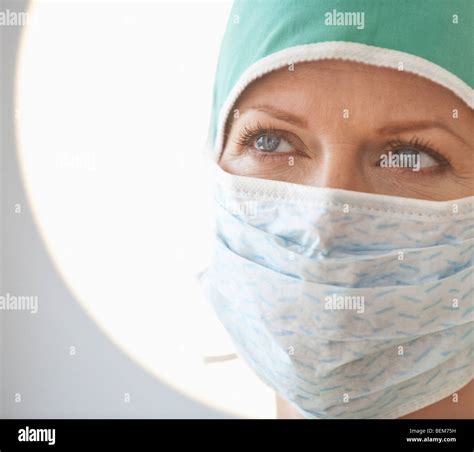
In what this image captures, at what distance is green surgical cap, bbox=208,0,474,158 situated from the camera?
3.15ft

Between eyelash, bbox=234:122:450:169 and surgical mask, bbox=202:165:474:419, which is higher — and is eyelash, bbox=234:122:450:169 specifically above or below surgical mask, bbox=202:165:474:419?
above

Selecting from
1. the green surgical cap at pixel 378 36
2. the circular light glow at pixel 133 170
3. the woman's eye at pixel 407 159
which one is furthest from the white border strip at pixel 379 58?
the circular light glow at pixel 133 170

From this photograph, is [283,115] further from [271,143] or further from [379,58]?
[379,58]

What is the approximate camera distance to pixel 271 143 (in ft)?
3.63

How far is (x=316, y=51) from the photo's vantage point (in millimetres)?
989

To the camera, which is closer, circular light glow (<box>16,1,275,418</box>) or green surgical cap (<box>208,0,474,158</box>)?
green surgical cap (<box>208,0,474,158</box>)

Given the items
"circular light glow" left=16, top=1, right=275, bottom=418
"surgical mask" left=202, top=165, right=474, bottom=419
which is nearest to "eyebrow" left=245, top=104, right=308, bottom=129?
"surgical mask" left=202, top=165, right=474, bottom=419

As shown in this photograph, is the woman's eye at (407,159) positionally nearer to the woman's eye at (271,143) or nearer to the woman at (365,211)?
the woman at (365,211)

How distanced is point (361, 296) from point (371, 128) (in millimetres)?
272

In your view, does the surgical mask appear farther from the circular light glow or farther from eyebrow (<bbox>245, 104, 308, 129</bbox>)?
the circular light glow

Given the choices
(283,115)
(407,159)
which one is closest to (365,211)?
(407,159)

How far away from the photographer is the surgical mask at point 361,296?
972 mm

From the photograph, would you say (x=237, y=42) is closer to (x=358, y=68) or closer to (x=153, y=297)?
(x=358, y=68)

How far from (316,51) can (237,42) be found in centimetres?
20
